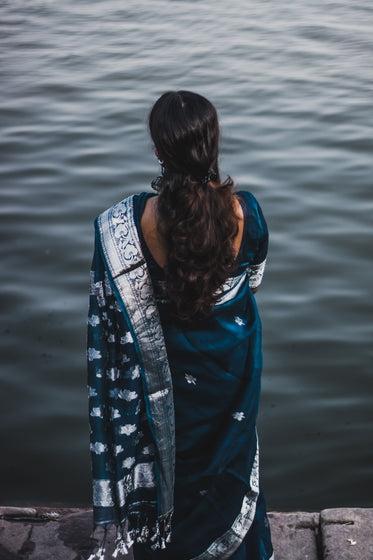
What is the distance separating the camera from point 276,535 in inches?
97.5

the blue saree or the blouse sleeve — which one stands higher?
the blouse sleeve

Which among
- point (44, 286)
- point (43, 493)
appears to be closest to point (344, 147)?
point (44, 286)

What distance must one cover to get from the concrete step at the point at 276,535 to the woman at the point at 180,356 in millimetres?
284

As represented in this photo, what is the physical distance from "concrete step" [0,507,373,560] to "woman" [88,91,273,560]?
0.28m

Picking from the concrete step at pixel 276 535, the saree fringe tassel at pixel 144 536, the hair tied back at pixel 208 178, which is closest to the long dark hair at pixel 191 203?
the hair tied back at pixel 208 178

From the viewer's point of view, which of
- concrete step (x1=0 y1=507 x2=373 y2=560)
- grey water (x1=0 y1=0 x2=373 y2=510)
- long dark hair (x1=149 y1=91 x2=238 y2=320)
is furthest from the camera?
grey water (x1=0 y1=0 x2=373 y2=510)

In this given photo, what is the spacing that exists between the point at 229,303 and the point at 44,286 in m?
2.92

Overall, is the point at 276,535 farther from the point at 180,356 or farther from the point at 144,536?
the point at 180,356

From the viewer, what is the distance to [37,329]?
14.0ft

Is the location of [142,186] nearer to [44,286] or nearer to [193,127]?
[44,286]

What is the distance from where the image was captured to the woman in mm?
1742

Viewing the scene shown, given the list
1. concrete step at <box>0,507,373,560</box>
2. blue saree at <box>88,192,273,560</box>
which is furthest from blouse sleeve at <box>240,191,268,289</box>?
concrete step at <box>0,507,373,560</box>

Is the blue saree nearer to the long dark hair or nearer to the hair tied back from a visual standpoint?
the long dark hair

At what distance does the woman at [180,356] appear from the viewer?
1.74 meters
